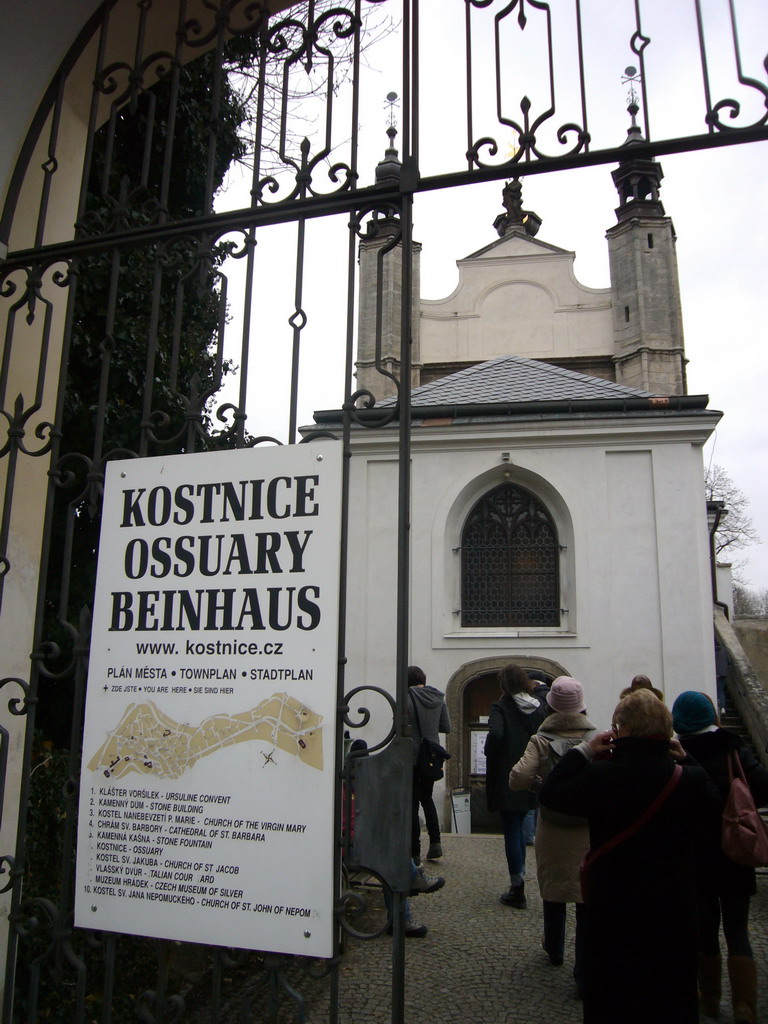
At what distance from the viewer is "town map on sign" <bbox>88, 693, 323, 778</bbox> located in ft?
8.75

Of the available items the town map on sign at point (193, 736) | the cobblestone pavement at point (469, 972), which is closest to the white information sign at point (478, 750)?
the cobblestone pavement at point (469, 972)

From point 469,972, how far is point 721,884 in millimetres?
1544

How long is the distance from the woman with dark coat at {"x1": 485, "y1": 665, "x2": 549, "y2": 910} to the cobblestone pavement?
30 centimetres

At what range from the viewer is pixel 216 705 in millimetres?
2789

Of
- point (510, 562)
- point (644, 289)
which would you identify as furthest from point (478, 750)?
point (644, 289)

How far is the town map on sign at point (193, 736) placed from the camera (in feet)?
8.75

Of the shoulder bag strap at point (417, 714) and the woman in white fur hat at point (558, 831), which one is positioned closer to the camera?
the woman in white fur hat at point (558, 831)

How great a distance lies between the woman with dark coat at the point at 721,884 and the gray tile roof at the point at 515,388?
11014 millimetres

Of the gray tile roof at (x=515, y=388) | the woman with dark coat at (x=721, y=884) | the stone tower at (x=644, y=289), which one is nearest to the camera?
the woman with dark coat at (x=721, y=884)

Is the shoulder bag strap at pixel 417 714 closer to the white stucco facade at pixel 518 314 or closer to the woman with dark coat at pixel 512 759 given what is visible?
the woman with dark coat at pixel 512 759

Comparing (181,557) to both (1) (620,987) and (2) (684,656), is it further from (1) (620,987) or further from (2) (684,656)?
(2) (684,656)

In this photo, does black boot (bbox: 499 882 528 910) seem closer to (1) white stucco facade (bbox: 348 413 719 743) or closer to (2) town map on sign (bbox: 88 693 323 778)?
(2) town map on sign (bbox: 88 693 323 778)

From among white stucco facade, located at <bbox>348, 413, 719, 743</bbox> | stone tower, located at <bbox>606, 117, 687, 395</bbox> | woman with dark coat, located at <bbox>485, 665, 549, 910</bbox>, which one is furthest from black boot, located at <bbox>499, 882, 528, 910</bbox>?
stone tower, located at <bbox>606, 117, 687, 395</bbox>

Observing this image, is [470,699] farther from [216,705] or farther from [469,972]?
[216,705]
